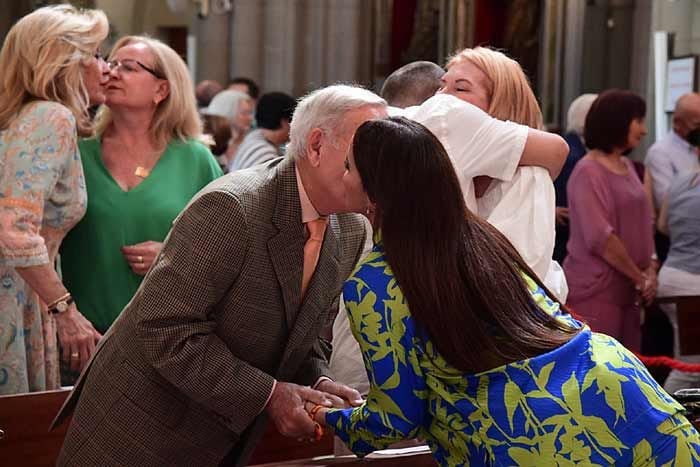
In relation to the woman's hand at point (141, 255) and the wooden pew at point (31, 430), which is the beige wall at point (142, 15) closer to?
the woman's hand at point (141, 255)

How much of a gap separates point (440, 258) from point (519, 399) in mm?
309

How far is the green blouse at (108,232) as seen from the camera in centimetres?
416

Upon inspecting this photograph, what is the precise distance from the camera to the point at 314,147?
9.17 feet

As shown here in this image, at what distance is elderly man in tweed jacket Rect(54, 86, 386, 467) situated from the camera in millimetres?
2695

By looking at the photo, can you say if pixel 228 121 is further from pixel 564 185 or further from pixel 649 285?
pixel 649 285

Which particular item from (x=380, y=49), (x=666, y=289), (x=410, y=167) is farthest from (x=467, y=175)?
(x=380, y=49)

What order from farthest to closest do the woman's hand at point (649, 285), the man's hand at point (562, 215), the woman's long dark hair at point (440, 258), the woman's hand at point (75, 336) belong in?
the man's hand at point (562, 215) → the woman's hand at point (649, 285) → the woman's hand at point (75, 336) → the woman's long dark hair at point (440, 258)

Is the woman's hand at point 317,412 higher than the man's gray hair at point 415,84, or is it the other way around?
the man's gray hair at point 415,84

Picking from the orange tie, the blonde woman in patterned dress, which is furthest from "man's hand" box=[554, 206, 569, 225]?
the orange tie

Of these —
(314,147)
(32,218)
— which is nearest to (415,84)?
(32,218)

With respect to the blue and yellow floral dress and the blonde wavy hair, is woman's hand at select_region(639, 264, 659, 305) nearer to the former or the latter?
the blonde wavy hair

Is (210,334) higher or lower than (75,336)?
higher

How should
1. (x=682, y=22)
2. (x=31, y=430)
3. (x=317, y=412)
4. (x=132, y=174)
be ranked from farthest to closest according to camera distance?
(x=682, y=22), (x=132, y=174), (x=31, y=430), (x=317, y=412)

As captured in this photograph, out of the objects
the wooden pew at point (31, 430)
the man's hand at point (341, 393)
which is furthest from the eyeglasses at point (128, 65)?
the man's hand at point (341, 393)
